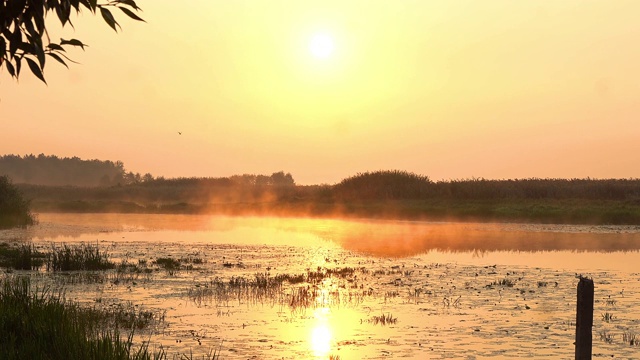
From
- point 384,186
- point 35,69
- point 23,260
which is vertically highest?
point 384,186

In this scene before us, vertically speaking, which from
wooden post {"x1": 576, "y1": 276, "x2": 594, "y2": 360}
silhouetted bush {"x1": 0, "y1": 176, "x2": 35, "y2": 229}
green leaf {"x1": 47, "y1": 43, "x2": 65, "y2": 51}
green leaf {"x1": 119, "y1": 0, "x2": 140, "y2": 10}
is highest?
green leaf {"x1": 119, "y1": 0, "x2": 140, "y2": 10}

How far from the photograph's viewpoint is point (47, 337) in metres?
10.3

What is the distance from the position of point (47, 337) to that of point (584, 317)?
6.58m

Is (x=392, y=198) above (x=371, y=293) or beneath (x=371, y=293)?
above

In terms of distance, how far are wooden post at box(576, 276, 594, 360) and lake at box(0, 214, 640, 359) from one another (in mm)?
3958

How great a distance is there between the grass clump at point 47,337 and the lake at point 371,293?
2235 mm

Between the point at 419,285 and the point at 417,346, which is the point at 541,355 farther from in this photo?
the point at 419,285

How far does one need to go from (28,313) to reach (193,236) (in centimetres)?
3063

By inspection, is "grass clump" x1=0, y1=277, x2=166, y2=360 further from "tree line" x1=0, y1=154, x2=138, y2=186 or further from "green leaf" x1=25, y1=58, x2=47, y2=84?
"tree line" x1=0, y1=154, x2=138, y2=186

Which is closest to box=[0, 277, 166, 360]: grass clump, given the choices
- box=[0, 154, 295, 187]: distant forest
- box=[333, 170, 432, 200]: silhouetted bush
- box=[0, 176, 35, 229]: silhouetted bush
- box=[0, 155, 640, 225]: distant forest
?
box=[0, 176, 35, 229]: silhouetted bush

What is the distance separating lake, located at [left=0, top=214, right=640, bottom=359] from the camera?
14203mm

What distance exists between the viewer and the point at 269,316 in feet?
55.2

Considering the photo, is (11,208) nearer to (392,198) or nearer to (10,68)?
(392,198)

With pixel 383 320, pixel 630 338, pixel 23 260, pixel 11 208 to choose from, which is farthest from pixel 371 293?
pixel 11 208
